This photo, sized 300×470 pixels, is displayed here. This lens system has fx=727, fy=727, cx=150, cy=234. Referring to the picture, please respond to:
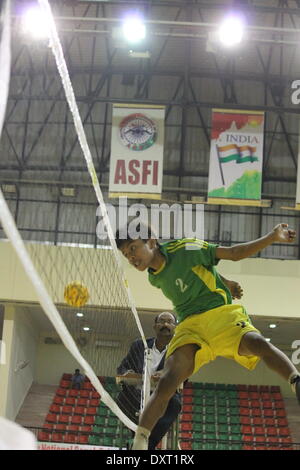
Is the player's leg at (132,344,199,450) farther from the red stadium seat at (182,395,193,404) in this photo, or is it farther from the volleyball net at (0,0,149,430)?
the red stadium seat at (182,395,193,404)

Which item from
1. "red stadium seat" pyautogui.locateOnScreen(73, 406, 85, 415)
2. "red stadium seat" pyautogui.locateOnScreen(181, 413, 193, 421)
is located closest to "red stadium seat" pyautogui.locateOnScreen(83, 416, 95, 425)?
"red stadium seat" pyautogui.locateOnScreen(73, 406, 85, 415)

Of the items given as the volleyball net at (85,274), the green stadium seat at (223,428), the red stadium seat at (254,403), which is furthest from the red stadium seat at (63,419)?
the red stadium seat at (254,403)

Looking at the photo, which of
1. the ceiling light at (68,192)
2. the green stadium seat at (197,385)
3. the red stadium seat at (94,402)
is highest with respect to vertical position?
the ceiling light at (68,192)

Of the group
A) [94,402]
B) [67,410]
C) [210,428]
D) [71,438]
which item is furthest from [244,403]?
[71,438]

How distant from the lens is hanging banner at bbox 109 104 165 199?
15.2 metres

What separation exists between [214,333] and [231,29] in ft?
42.9

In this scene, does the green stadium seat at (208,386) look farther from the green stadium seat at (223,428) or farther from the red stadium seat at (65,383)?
the red stadium seat at (65,383)

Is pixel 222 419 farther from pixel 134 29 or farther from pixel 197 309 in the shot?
pixel 197 309

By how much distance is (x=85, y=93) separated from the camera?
21.9 m

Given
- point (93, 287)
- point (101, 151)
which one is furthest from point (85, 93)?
point (93, 287)

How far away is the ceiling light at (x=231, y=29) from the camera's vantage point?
16078 mm

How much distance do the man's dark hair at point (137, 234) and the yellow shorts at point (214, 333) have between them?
0.54 meters

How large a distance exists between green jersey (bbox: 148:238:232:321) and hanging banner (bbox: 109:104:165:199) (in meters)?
10.7
